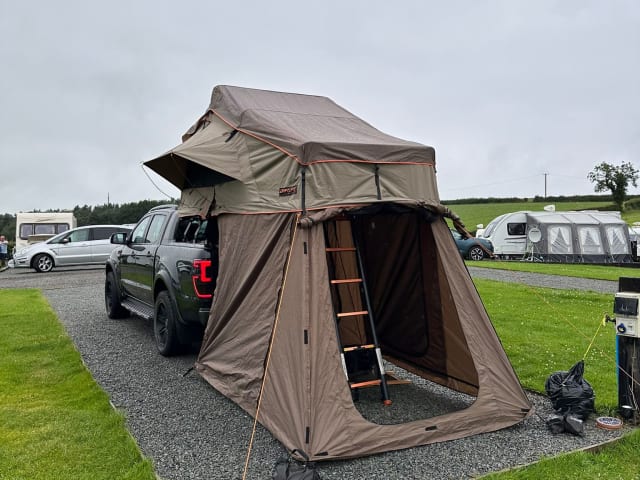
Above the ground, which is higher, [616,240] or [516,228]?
[516,228]

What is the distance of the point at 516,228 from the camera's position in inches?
1012

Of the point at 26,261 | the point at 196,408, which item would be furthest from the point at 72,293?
the point at 196,408

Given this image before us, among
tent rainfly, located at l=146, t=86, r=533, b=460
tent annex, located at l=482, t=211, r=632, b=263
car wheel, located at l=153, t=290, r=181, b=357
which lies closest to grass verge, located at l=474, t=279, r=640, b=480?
tent rainfly, located at l=146, t=86, r=533, b=460

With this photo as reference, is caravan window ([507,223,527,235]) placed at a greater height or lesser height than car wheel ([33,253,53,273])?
greater

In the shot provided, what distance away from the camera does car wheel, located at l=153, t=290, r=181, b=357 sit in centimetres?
672

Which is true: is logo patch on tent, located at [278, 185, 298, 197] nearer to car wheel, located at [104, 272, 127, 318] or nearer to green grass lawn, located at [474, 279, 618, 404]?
green grass lawn, located at [474, 279, 618, 404]

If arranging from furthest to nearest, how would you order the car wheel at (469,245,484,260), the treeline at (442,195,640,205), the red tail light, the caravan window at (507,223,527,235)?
1. the treeline at (442,195,640,205)
2. the caravan window at (507,223,527,235)
3. the car wheel at (469,245,484,260)
4. the red tail light

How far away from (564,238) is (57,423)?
24.0 m

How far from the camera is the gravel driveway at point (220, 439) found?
3898mm

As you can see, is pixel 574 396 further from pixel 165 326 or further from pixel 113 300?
pixel 113 300

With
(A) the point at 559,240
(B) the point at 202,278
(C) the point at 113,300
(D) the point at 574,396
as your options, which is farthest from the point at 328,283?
(A) the point at 559,240

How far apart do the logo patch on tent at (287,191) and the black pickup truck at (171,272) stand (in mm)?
1512

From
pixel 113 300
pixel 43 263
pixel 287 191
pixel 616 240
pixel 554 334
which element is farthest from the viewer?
pixel 616 240

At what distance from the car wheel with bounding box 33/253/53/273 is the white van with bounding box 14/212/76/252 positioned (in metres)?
5.51
